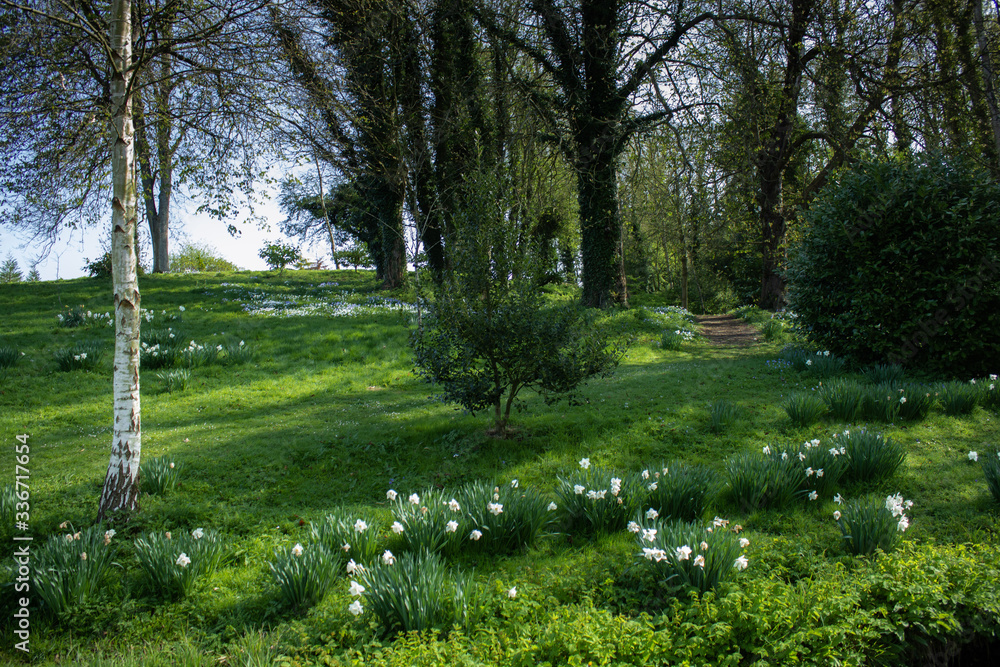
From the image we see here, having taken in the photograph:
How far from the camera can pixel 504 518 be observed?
13.6ft

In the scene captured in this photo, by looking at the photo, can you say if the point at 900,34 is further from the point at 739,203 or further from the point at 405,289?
the point at 405,289

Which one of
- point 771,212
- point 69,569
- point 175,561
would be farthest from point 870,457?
point 771,212

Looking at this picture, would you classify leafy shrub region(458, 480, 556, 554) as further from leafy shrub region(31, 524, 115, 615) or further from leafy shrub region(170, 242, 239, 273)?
leafy shrub region(170, 242, 239, 273)

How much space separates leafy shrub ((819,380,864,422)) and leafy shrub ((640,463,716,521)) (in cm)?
330

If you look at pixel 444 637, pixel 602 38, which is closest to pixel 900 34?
pixel 602 38

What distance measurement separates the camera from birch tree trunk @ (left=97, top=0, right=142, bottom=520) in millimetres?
4402

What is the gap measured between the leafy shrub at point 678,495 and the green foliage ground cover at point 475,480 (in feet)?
0.69

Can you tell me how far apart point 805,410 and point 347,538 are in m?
5.74

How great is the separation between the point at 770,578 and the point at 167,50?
6870mm

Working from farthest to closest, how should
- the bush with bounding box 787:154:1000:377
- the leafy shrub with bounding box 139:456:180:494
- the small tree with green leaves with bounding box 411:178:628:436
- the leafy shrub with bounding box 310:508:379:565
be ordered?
1. the bush with bounding box 787:154:1000:377
2. the small tree with green leaves with bounding box 411:178:628:436
3. the leafy shrub with bounding box 139:456:180:494
4. the leafy shrub with bounding box 310:508:379:565

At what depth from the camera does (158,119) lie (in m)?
5.91

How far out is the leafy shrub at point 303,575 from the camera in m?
3.41

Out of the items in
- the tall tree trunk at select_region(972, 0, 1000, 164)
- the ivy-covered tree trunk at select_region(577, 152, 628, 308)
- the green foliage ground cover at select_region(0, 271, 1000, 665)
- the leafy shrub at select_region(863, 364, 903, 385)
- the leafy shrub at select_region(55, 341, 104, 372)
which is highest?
the tall tree trunk at select_region(972, 0, 1000, 164)

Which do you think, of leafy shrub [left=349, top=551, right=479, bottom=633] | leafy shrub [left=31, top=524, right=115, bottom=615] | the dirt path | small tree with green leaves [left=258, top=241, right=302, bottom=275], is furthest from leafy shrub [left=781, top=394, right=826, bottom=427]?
small tree with green leaves [left=258, top=241, right=302, bottom=275]
